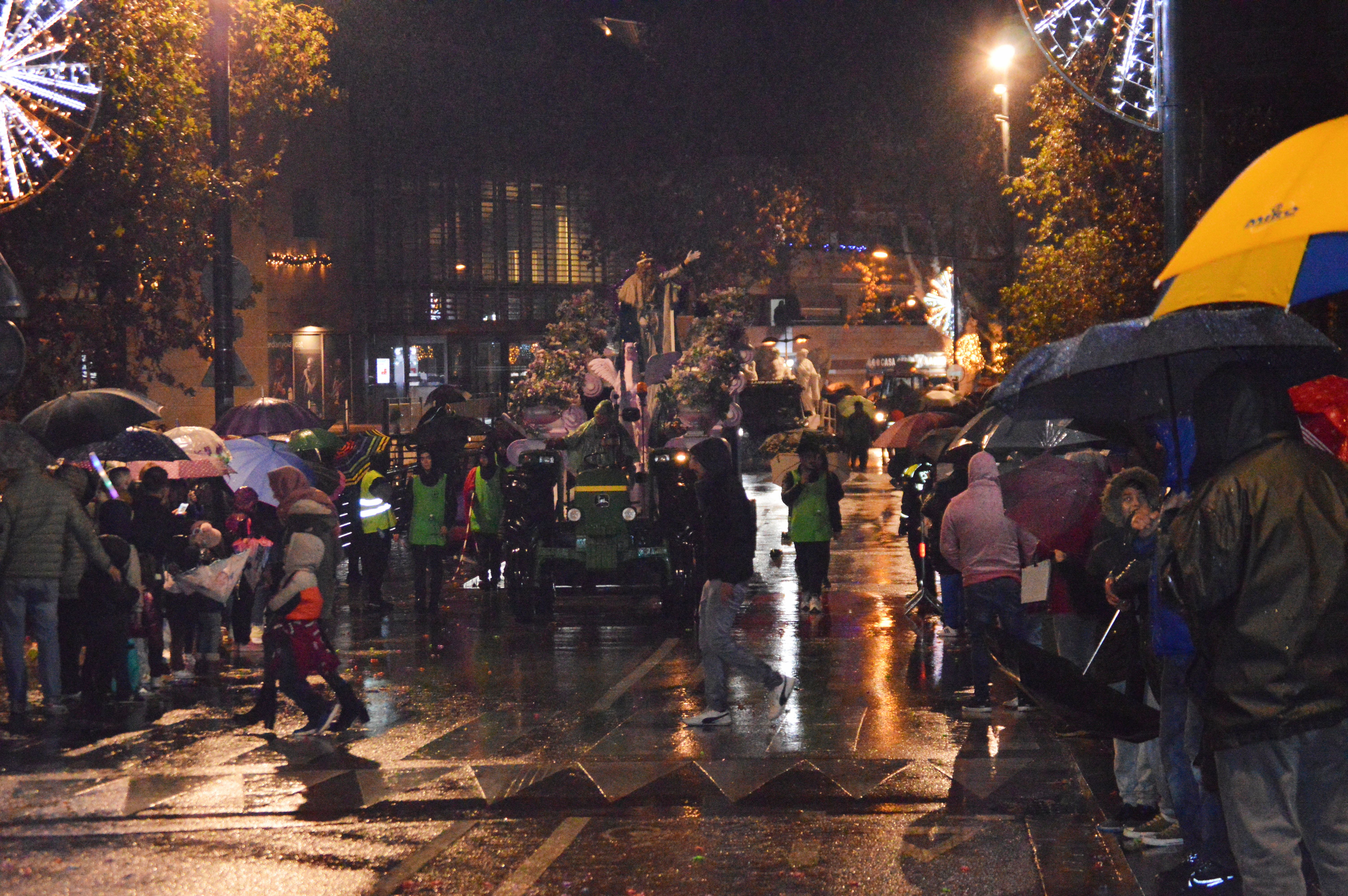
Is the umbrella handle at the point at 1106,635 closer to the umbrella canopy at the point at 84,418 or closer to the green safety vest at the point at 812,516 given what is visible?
the green safety vest at the point at 812,516

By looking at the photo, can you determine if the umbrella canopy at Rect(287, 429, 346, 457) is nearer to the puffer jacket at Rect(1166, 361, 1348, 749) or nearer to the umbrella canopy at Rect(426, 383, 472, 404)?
the umbrella canopy at Rect(426, 383, 472, 404)

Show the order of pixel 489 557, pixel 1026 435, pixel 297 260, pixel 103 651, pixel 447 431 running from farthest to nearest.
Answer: pixel 297 260
pixel 489 557
pixel 447 431
pixel 1026 435
pixel 103 651

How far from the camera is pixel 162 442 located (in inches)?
514

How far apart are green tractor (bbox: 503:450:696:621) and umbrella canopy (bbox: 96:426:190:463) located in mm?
3415

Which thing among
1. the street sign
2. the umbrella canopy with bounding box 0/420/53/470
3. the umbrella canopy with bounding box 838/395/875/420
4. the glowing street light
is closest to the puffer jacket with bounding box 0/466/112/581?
the umbrella canopy with bounding box 0/420/53/470

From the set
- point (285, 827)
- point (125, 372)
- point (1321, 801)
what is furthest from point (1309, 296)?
point (125, 372)

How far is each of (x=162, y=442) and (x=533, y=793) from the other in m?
6.46

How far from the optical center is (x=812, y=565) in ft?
50.6

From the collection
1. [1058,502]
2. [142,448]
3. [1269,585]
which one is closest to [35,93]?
[142,448]

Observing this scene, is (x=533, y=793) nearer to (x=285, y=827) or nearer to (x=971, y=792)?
(x=285, y=827)

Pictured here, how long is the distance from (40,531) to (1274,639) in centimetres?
861

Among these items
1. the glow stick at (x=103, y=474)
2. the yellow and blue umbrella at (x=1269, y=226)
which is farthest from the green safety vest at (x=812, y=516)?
the yellow and blue umbrella at (x=1269, y=226)

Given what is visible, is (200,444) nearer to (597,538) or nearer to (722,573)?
(597,538)

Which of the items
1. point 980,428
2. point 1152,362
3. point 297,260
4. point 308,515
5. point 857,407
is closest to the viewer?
point 1152,362
